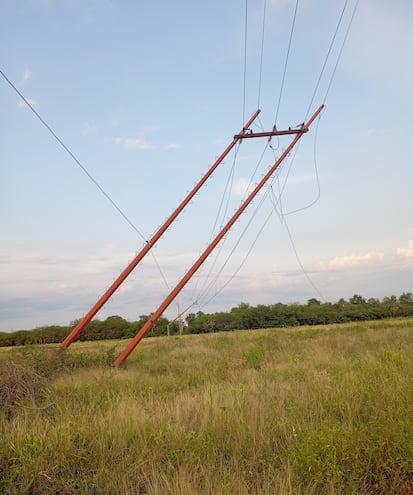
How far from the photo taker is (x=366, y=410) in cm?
489

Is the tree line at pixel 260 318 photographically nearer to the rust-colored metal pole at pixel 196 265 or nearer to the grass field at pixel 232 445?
the rust-colored metal pole at pixel 196 265

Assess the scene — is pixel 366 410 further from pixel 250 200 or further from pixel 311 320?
pixel 311 320

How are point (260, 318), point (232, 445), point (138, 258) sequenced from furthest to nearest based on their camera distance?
point (260, 318), point (138, 258), point (232, 445)

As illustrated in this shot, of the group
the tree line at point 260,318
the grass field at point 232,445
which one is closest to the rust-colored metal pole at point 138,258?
the grass field at point 232,445

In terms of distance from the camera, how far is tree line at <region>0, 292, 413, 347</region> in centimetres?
6384

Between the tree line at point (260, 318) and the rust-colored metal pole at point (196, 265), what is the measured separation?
167 feet

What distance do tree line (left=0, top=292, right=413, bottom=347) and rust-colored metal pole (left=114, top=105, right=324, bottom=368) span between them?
5095 cm

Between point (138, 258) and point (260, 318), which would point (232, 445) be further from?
point (260, 318)

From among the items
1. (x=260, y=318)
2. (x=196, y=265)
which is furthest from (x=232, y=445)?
(x=260, y=318)

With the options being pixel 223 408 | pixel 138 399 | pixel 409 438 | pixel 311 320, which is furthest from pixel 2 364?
pixel 311 320

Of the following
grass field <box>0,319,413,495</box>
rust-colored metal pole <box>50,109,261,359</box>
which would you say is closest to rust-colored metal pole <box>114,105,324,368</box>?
rust-colored metal pole <box>50,109,261,359</box>

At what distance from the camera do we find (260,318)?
80.9 m

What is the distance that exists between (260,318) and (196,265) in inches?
2769

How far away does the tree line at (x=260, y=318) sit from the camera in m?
63.8
